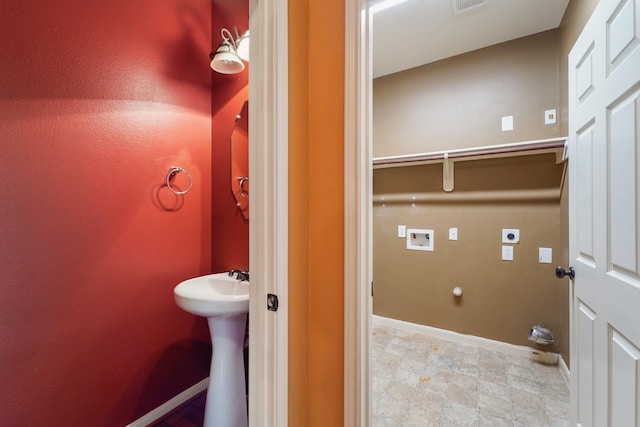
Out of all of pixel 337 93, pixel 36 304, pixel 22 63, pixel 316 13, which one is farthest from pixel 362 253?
pixel 22 63

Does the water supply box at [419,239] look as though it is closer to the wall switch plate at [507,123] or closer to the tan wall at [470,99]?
the tan wall at [470,99]

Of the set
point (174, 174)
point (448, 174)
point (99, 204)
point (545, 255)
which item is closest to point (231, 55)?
point (174, 174)

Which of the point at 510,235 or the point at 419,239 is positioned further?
the point at 419,239

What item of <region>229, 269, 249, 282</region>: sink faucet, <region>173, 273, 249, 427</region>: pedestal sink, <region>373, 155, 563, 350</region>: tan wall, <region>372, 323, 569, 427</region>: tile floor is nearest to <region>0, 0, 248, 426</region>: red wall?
<region>229, 269, 249, 282</region>: sink faucet

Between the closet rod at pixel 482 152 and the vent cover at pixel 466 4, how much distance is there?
1.01m

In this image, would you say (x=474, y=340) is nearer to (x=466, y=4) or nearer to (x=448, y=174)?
(x=448, y=174)

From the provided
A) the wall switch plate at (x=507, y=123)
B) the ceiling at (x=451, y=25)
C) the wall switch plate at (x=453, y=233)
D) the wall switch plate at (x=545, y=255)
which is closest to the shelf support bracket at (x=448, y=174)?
the wall switch plate at (x=453, y=233)

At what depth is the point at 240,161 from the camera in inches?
69.9

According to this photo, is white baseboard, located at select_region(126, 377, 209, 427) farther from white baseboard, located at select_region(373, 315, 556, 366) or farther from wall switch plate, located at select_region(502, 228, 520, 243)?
wall switch plate, located at select_region(502, 228, 520, 243)

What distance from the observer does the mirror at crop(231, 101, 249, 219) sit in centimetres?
174

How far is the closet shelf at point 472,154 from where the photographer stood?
1972 mm

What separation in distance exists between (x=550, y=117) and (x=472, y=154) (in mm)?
627

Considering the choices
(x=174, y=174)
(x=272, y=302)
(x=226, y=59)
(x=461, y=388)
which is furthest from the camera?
(x=461, y=388)

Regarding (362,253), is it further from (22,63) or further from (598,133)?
(22,63)
